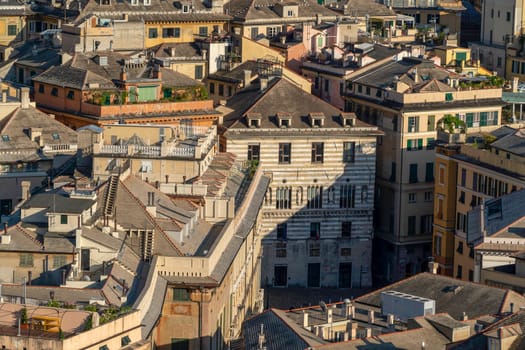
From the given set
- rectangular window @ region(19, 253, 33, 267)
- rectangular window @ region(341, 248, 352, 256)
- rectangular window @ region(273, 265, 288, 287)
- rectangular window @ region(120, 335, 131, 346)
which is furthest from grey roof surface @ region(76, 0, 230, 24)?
rectangular window @ region(120, 335, 131, 346)

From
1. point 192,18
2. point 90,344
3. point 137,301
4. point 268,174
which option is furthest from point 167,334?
point 192,18

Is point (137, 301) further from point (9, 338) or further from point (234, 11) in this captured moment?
point (234, 11)

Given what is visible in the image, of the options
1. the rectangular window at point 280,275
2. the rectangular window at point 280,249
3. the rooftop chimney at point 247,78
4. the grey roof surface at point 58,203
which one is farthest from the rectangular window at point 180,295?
the rooftop chimney at point 247,78

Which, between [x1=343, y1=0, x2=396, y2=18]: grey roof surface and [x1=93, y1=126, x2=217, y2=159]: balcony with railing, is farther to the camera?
[x1=343, y1=0, x2=396, y2=18]: grey roof surface

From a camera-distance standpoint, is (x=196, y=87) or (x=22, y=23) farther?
(x=22, y=23)

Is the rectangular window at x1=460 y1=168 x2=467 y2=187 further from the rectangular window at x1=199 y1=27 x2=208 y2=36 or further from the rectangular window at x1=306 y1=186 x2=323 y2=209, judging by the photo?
the rectangular window at x1=199 y1=27 x2=208 y2=36

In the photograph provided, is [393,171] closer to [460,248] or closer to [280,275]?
[280,275]

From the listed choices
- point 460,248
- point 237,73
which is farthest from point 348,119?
point 460,248
